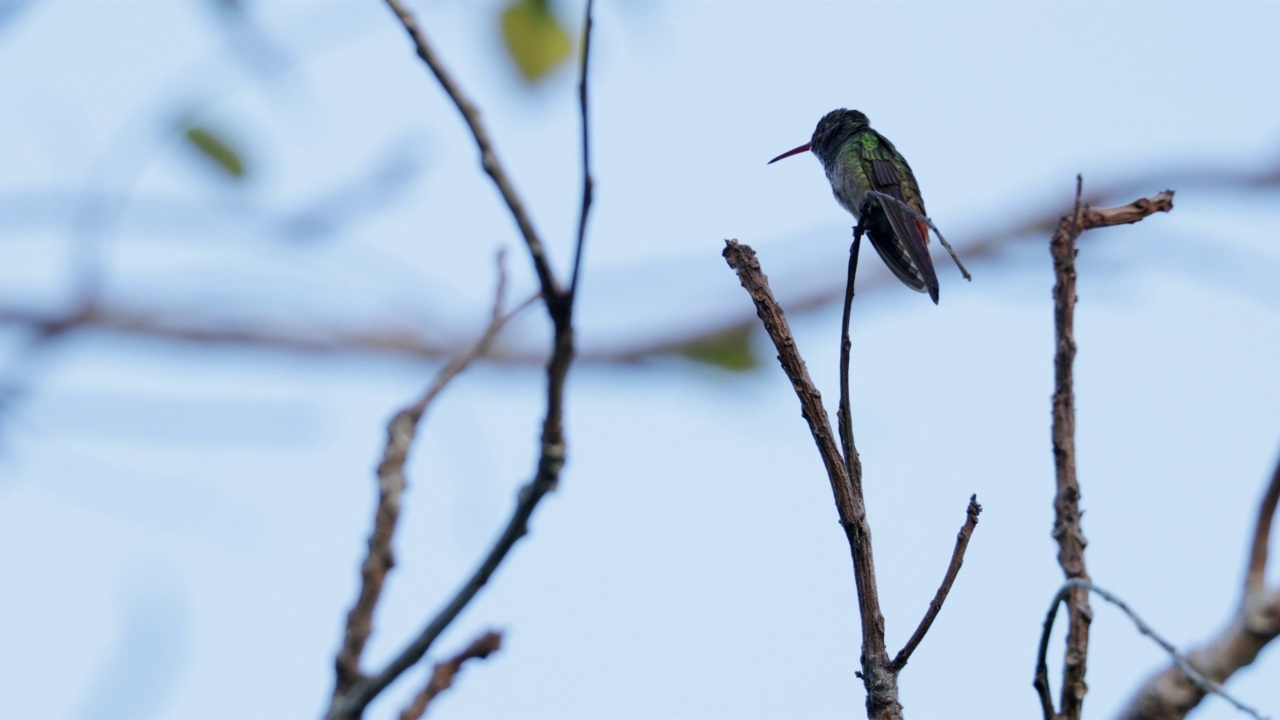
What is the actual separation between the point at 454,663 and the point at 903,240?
2.50 metres

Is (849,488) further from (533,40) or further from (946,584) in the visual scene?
(533,40)

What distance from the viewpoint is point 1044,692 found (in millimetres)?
1582

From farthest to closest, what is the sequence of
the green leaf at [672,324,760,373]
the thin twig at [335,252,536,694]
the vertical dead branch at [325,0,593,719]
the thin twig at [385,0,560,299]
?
the green leaf at [672,324,760,373]
the thin twig at [385,0,560,299]
the vertical dead branch at [325,0,593,719]
the thin twig at [335,252,536,694]

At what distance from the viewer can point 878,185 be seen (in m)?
4.31

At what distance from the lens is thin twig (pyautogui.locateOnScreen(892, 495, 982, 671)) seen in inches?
59.7

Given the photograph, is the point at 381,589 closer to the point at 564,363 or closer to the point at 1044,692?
the point at 564,363

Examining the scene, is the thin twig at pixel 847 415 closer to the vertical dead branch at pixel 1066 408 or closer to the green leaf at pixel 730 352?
the vertical dead branch at pixel 1066 408

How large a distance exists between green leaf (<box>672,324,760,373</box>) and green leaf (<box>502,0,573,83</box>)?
0.88m

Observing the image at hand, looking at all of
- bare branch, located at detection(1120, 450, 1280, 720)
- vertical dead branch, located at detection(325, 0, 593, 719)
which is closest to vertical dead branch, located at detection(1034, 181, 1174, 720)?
bare branch, located at detection(1120, 450, 1280, 720)

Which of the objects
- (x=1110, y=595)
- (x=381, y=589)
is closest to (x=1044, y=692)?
(x=1110, y=595)

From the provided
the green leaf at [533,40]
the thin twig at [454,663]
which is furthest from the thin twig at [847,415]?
the green leaf at [533,40]

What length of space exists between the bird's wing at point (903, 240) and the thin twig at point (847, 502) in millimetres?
1504

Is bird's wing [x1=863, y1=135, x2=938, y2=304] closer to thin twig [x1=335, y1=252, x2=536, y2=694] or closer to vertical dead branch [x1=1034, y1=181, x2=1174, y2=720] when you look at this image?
vertical dead branch [x1=1034, y1=181, x2=1174, y2=720]

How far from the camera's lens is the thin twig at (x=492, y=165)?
4.99ft
